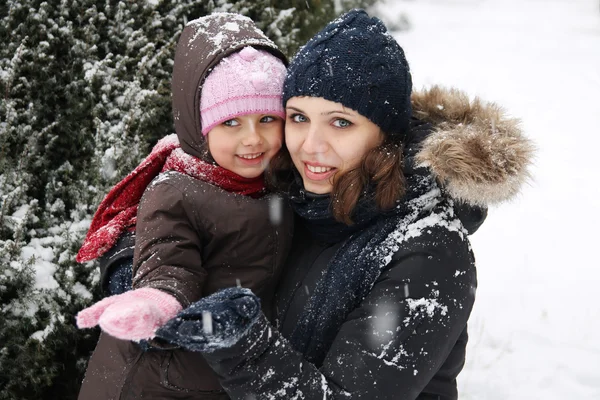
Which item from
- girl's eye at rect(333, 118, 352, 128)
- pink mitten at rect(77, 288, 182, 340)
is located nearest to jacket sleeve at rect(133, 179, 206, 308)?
pink mitten at rect(77, 288, 182, 340)

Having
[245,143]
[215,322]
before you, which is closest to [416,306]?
[215,322]

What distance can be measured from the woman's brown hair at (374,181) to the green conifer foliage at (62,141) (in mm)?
1802

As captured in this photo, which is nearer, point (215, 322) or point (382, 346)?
point (215, 322)

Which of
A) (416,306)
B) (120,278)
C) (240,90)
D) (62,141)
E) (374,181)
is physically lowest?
(120,278)

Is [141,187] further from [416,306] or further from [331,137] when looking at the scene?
[416,306]

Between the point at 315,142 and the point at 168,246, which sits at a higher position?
the point at 315,142

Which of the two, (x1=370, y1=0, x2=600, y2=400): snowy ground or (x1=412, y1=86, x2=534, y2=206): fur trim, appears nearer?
(x1=412, y1=86, x2=534, y2=206): fur trim

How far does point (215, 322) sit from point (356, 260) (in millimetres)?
627

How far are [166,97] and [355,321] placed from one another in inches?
112

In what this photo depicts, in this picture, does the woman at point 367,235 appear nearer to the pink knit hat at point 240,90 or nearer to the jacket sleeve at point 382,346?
the jacket sleeve at point 382,346

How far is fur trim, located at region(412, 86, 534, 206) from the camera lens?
189cm

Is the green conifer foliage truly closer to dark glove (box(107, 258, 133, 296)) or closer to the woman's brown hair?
dark glove (box(107, 258, 133, 296))

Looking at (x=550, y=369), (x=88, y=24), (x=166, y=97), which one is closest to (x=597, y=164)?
(x=550, y=369)

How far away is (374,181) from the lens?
2.08m
